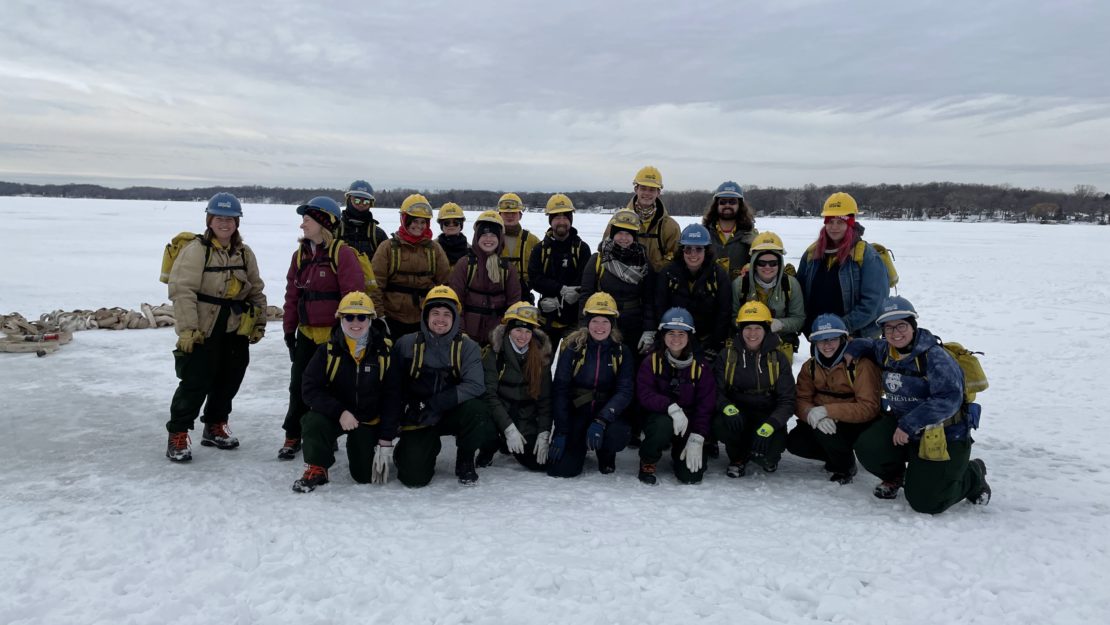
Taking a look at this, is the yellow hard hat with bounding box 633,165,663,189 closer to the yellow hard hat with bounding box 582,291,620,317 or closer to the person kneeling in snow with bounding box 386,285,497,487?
the yellow hard hat with bounding box 582,291,620,317

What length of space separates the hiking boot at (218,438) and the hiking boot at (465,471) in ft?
6.29

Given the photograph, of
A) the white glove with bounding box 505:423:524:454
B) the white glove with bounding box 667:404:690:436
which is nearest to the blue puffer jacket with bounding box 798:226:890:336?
the white glove with bounding box 667:404:690:436

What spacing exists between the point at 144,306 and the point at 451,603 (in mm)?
9614

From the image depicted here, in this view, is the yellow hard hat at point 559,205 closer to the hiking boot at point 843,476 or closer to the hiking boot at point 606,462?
the hiking boot at point 606,462

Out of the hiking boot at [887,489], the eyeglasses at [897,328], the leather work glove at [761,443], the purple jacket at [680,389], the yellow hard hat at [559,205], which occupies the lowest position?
the hiking boot at [887,489]

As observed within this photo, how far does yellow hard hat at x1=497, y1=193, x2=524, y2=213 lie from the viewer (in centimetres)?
653

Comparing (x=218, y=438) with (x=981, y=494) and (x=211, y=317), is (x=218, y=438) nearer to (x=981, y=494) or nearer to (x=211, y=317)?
(x=211, y=317)

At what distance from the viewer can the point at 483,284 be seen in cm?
563

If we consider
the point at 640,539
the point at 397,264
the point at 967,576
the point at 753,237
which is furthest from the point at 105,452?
the point at 967,576

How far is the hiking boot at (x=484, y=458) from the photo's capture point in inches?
201

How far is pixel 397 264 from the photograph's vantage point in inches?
225

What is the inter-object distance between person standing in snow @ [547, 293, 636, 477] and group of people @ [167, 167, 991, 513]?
1 centimetres

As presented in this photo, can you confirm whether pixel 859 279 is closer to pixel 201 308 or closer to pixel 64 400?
pixel 201 308

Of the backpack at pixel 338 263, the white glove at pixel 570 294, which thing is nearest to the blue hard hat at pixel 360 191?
the backpack at pixel 338 263
